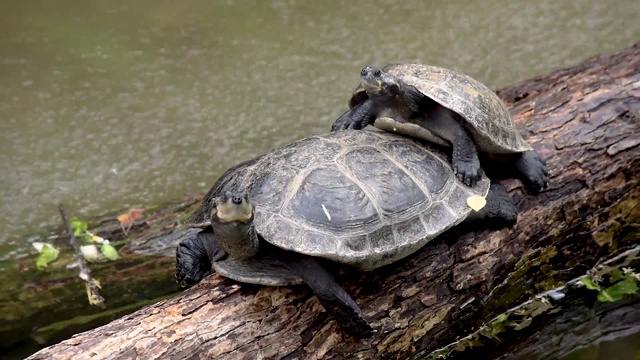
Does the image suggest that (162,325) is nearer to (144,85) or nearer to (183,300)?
(183,300)

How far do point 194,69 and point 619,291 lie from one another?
334 centimetres

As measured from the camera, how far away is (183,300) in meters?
1.91

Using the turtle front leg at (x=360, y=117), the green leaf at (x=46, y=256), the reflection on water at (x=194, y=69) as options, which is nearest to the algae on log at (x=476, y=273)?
the turtle front leg at (x=360, y=117)

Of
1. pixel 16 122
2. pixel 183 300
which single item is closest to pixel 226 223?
pixel 183 300

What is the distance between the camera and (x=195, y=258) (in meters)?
2.11

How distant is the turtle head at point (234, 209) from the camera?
5.41 ft

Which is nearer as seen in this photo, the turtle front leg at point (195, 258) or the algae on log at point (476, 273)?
the algae on log at point (476, 273)

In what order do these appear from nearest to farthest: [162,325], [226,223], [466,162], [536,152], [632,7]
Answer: [226,223] < [162,325] < [466,162] < [536,152] < [632,7]

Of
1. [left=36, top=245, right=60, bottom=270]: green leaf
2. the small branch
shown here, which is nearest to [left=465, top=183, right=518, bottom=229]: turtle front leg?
the small branch

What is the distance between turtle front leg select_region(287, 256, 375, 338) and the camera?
1.83 m

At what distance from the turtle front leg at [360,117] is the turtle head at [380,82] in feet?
0.80

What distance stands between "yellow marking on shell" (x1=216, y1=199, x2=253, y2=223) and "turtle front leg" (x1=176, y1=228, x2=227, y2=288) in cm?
39

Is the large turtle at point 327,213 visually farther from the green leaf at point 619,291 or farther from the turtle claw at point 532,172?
the green leaf at point 619,291

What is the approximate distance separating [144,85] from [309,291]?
3.10 metres
